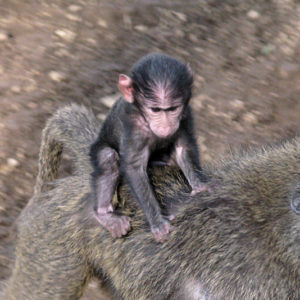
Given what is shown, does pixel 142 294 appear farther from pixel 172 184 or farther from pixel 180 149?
pixel 180 149

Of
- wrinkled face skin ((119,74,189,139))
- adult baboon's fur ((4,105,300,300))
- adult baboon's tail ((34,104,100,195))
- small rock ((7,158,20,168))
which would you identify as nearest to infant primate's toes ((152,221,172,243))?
adult baboon's fur ((4,105,300,300))

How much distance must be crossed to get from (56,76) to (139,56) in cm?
64

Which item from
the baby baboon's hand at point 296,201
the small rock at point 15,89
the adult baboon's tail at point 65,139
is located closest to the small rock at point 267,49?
the adult baboon's tail at point 65,139

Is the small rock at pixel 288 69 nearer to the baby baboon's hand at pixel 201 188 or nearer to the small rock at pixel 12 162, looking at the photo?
the baby baboon's hand at pixel 201 188

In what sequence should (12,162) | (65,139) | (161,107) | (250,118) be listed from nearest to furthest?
(161,107), (65,139), (12,162), (250,118)

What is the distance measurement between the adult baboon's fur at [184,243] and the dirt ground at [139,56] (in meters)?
0.94

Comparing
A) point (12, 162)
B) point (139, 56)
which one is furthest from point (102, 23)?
point (12, 162)

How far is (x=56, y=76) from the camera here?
4.26 metres

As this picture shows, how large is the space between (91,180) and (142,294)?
61 centimetres

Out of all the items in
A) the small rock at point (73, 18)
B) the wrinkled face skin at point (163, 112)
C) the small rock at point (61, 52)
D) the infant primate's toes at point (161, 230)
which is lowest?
the small rock at point (61, 52)

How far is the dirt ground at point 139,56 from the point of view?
4117 mm

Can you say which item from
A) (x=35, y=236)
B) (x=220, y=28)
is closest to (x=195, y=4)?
(x=220, y=28)

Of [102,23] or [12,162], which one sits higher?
[102,23]

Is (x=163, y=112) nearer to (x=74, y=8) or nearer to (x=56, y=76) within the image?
(x=56, y=76)
